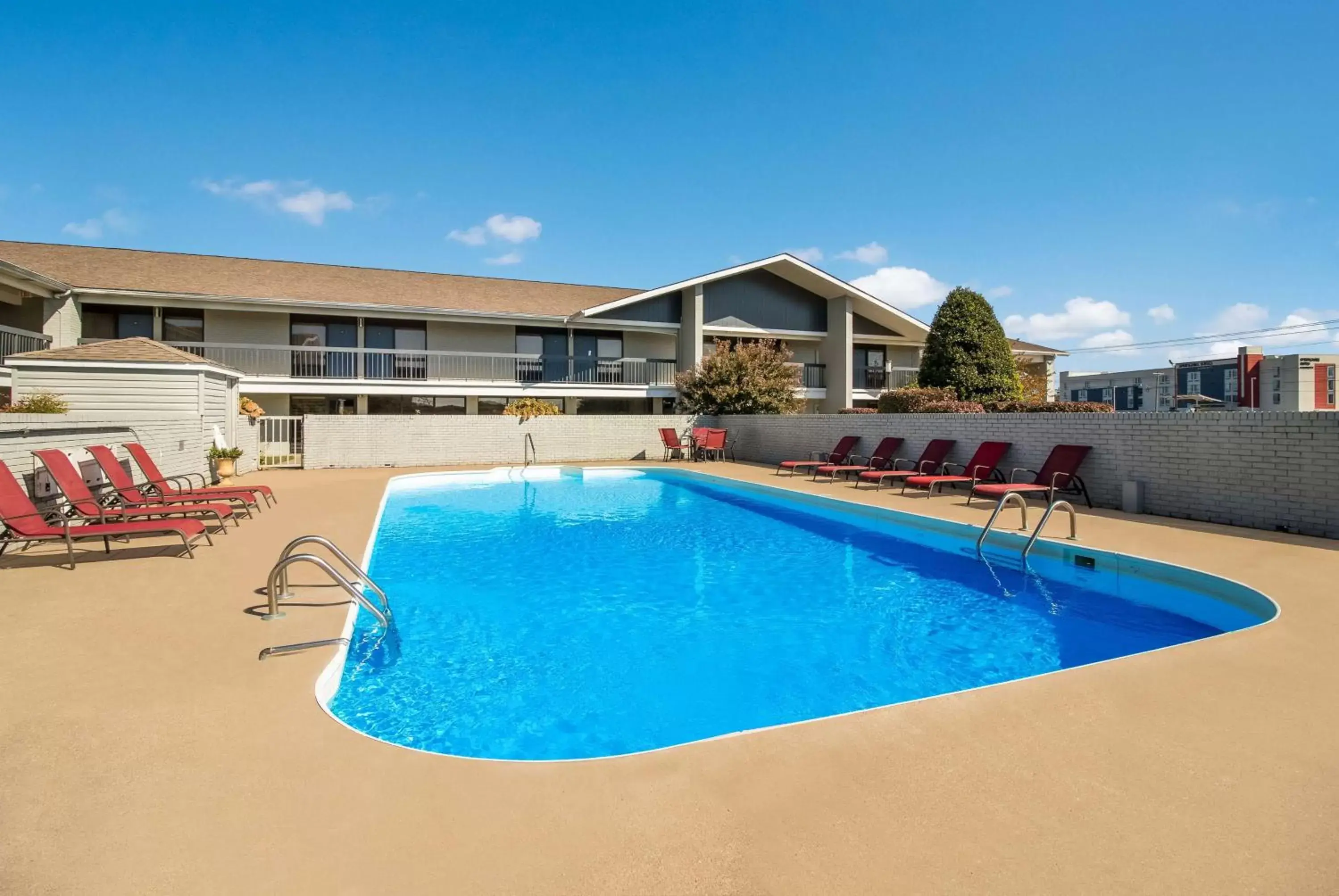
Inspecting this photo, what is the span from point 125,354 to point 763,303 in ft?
→ 70.1

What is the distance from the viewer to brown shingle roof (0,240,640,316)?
21656 millimetres

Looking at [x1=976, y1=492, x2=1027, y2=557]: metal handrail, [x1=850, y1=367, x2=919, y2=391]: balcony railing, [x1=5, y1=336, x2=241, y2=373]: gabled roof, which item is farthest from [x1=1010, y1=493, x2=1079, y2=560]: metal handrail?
[x1=850, y1=367, x2=919, y2=391]: balcony railing

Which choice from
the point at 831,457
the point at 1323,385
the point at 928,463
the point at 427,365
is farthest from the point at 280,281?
the point at 1323,385

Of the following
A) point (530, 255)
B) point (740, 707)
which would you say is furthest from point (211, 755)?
point (530, 255)

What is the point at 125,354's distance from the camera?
44.9 feet

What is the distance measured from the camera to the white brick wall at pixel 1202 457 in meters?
8.39

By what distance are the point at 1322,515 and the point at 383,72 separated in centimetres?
2054

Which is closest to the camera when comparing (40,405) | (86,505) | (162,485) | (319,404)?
(86,505)

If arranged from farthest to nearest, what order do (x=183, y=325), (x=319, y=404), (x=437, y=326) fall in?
1. (x=437, y=326)
2. (x=319, y=404)
3. (x=183, y=325)

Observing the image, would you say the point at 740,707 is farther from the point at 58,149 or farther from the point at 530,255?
the point at 530,255

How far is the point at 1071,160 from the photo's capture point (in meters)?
18.4

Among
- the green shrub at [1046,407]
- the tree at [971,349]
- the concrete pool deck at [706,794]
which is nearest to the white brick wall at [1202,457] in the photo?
the green shrub at [1046,407]

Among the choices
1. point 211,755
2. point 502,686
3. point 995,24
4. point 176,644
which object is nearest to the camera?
point 211,755

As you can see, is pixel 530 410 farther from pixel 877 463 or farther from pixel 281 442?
pixel 877 463
